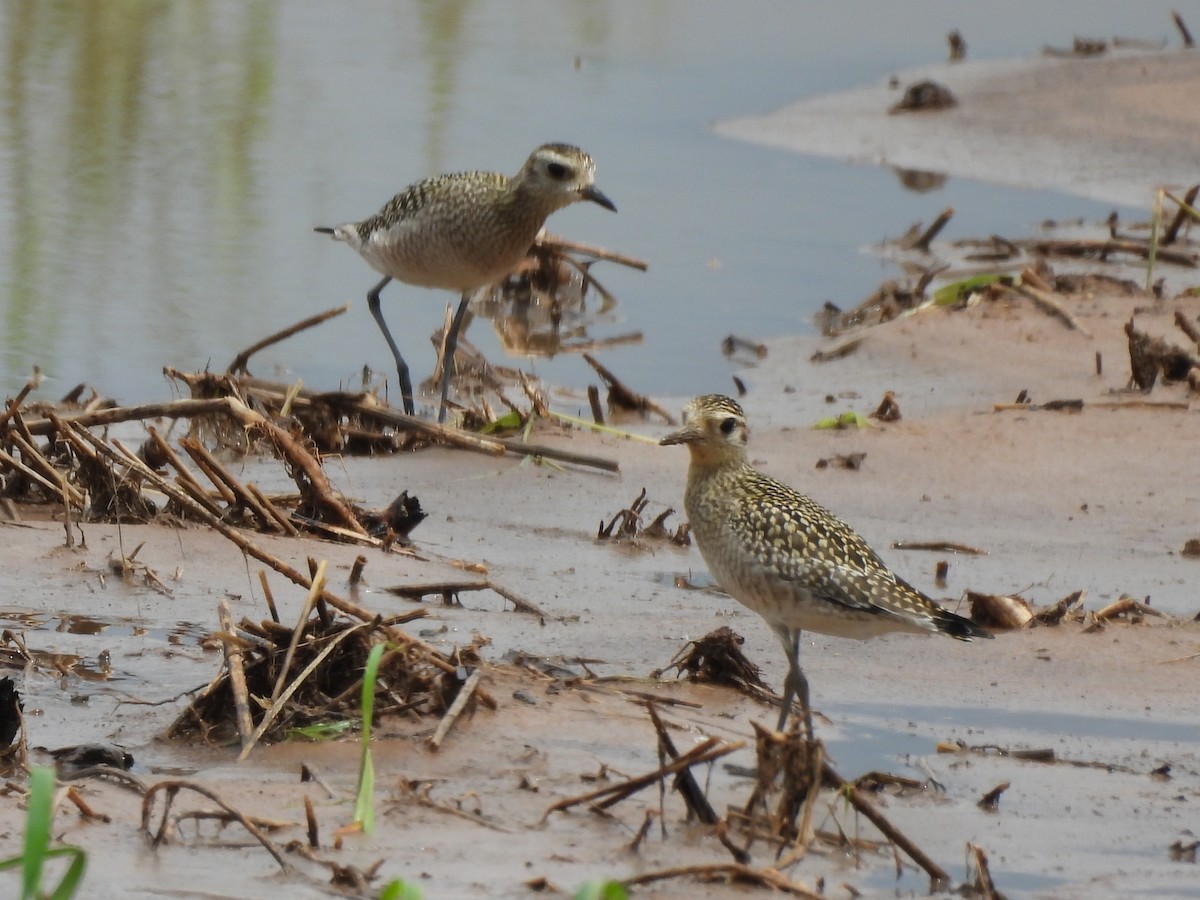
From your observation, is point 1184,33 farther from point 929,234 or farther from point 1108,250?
point 1108,250

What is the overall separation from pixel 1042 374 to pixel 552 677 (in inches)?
209

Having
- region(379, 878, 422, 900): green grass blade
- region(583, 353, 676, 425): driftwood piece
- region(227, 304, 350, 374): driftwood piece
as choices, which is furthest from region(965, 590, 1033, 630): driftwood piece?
region(379, 878, 422, 900): green grass blade

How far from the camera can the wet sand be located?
505 cm

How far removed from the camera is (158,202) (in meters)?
Result: 14.6

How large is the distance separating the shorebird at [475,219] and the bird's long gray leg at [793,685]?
4.48 meters

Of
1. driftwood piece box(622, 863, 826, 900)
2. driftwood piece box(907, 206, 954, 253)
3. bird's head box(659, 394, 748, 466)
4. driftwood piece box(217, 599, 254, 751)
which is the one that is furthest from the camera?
driftwood piece box(907, 206, 954, 253)

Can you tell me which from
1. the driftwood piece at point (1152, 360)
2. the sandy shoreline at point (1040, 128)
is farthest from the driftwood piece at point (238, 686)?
the sandy shoreline at point (1040, 128)

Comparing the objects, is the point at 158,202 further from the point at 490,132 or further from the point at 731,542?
the point at 731,542

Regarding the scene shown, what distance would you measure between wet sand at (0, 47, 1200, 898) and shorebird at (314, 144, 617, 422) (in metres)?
1.48

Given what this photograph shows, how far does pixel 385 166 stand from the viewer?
52.2 ft

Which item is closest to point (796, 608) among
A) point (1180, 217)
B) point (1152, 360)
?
point (1152, 360)

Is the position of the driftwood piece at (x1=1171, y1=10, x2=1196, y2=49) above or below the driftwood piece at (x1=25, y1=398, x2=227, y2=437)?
above

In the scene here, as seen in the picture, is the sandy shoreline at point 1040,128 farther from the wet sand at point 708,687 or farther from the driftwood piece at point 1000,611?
the driftwood piece at point 1000,611

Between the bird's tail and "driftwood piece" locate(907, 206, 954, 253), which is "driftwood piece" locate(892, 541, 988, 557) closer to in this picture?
the bird's tail
